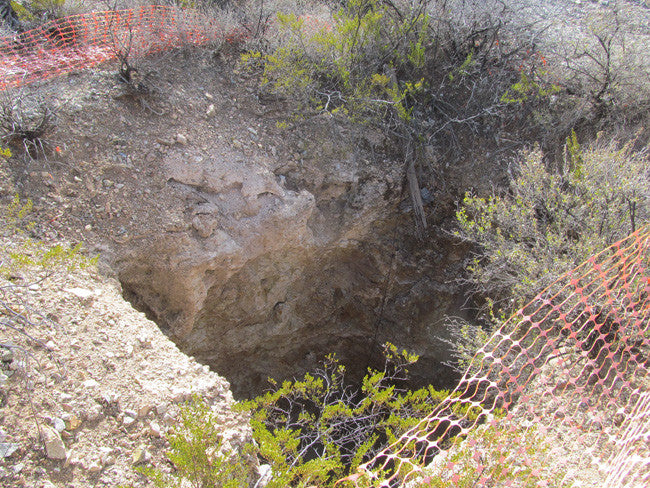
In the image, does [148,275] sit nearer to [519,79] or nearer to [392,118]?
[392,118]

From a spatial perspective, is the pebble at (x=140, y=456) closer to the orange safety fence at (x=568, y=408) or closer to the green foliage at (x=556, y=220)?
the orange safety fence at (x=568, y=408)

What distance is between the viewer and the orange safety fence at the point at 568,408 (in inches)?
99.5

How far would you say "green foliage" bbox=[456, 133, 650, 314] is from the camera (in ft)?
12.0

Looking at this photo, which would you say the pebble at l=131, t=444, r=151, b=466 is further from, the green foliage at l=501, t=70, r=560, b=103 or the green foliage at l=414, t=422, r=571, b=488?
the green foliage at l=501, t=70, r=560, b=103

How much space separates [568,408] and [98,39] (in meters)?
5.03

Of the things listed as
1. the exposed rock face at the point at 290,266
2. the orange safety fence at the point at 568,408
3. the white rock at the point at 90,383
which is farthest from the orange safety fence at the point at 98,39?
the orange safety fence at the point at 568,408

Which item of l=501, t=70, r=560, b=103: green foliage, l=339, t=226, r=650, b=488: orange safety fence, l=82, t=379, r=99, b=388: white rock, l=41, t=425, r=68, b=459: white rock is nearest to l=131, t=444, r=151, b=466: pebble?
l=41, t=425, r=68, b=459: white rock

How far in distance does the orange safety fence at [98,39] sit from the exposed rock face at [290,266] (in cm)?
126

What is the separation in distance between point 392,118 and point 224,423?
3414mm

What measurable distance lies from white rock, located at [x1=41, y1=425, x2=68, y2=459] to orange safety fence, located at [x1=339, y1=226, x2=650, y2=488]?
1.43 metres

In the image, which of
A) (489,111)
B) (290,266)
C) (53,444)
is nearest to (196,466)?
(53,444)

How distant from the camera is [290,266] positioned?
15.5 ft

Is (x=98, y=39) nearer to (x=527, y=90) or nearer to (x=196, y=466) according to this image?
(x=196, y=466)

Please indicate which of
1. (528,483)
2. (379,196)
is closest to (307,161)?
(379,196)
